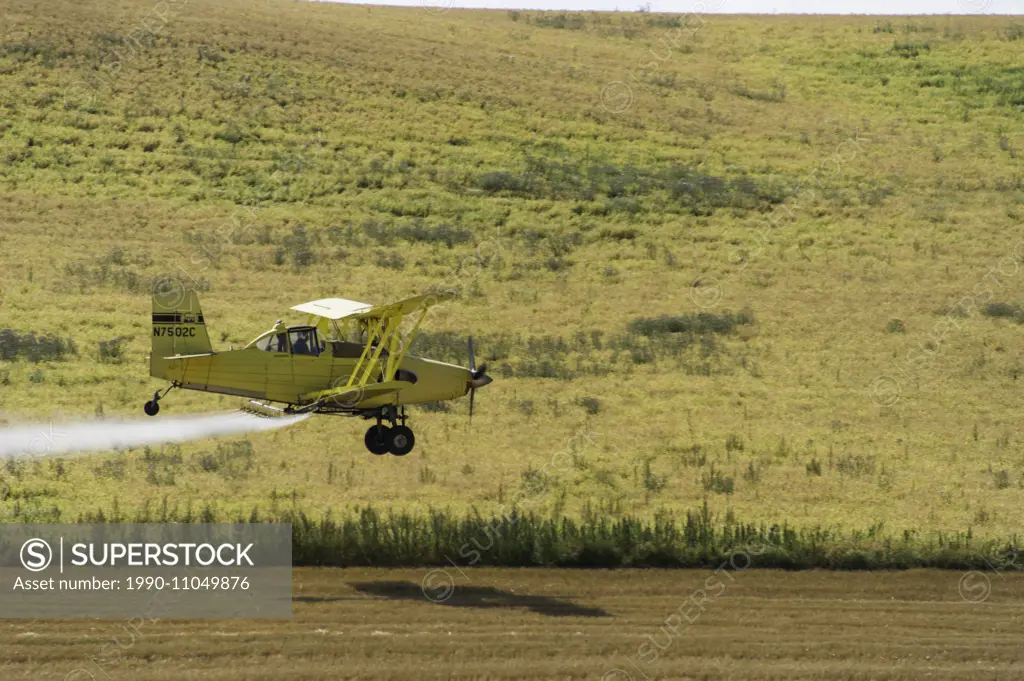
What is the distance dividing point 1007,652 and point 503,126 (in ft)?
146

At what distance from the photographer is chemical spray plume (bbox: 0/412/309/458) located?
24.9 m

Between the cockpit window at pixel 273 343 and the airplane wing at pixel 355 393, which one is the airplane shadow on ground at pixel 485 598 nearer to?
the airplane wing at pixel 355 393

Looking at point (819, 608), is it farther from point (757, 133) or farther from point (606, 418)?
point (757, 133)

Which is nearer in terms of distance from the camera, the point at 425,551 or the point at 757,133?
the point at 425,551

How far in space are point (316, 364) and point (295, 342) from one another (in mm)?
460

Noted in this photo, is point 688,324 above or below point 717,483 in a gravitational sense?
above

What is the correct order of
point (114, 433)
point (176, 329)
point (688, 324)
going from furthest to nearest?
1. point (688, 324)
2. point (114, 433)
3. point (176, 329)

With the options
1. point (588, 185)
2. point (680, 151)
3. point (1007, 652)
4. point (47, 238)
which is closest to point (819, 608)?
point (1007, 652)

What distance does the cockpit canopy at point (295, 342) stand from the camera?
20.0 meters

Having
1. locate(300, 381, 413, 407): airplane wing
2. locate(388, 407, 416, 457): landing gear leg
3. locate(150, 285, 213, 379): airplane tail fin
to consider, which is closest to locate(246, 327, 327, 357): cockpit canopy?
locate(300, 381, 413, 407): airplane wing

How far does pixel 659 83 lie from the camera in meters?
67.1

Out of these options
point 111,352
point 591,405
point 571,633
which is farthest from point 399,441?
point 111,352

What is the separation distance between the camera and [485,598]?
1723 centimetres

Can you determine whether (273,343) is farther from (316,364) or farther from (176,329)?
(176,329)
